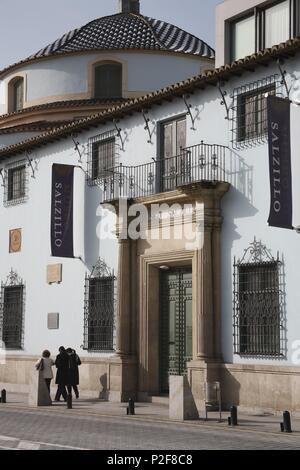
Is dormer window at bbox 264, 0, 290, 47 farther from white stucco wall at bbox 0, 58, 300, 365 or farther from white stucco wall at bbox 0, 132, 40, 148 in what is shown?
white stucco wall at bbox 0, 132, 40, 148

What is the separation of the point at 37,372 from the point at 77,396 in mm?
2664

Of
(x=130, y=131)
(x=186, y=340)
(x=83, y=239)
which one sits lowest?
(x=186, y=340)

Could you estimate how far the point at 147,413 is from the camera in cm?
1856

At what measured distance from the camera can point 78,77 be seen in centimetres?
3088

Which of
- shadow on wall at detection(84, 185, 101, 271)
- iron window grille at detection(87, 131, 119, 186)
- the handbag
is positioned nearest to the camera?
the handbag

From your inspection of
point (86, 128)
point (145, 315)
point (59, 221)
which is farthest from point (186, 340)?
point (86, 128)

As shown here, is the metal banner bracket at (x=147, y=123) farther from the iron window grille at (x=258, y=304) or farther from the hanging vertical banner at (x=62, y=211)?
the iron window grille at (x=258, y=304)

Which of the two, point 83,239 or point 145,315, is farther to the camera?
point 83,239

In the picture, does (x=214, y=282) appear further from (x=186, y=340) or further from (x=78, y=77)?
(x=78, y=77)

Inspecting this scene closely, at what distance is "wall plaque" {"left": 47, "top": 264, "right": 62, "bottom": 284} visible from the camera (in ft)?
82.2

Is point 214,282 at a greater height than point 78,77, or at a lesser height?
lesser

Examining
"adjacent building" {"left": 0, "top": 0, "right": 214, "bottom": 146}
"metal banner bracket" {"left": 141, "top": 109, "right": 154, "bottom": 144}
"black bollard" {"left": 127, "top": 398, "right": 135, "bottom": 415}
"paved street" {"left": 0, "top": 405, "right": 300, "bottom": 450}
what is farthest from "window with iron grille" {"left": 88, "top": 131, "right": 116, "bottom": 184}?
"paved street" {"left": 0, "top": 405, "right": 300, "bottom": 450}

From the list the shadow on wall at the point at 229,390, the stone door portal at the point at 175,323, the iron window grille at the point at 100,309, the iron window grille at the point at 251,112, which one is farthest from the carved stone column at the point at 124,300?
the iron window grille at the point at 251,112

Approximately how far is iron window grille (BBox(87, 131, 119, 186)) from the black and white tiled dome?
7784mm
